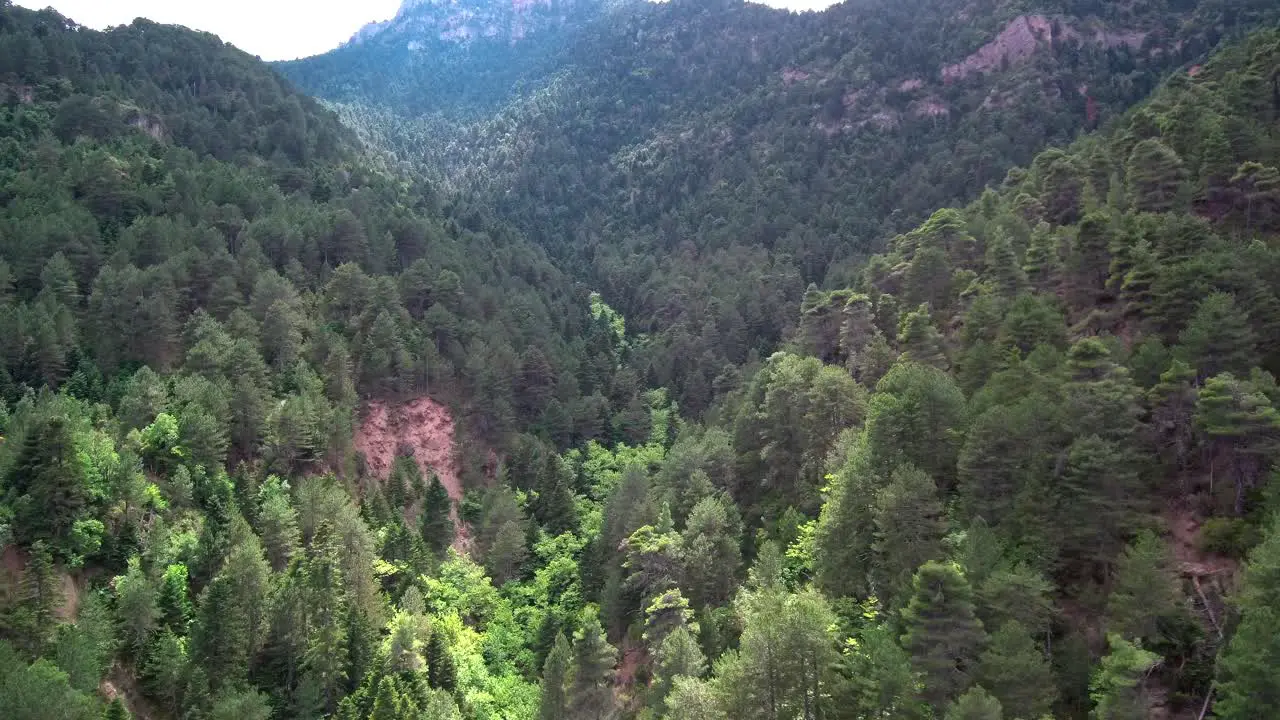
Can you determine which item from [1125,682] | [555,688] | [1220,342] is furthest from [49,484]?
[1220,342]

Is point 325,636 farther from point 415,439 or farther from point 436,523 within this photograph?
point 415,439

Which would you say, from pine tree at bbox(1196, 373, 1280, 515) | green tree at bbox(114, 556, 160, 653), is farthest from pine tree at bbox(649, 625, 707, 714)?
green tree at bbox(114, 556, 160, 653)

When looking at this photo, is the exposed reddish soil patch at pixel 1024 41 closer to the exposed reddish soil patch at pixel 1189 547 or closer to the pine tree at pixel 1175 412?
the pine tree at pixel 1175 412

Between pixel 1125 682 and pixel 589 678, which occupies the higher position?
pixel 1125 682

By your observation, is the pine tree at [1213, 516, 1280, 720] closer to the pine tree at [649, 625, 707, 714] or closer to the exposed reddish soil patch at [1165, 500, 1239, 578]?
the exposed reddish soil patch at [1165, 500, 1239, 578]

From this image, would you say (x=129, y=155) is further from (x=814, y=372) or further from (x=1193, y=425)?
(x=1193, y=425)

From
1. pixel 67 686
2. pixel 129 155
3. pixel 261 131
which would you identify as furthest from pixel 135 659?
pixel 261 131

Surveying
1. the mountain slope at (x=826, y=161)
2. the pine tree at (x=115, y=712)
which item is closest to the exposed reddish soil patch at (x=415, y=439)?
the mountain slope at (x=826, y=161)
